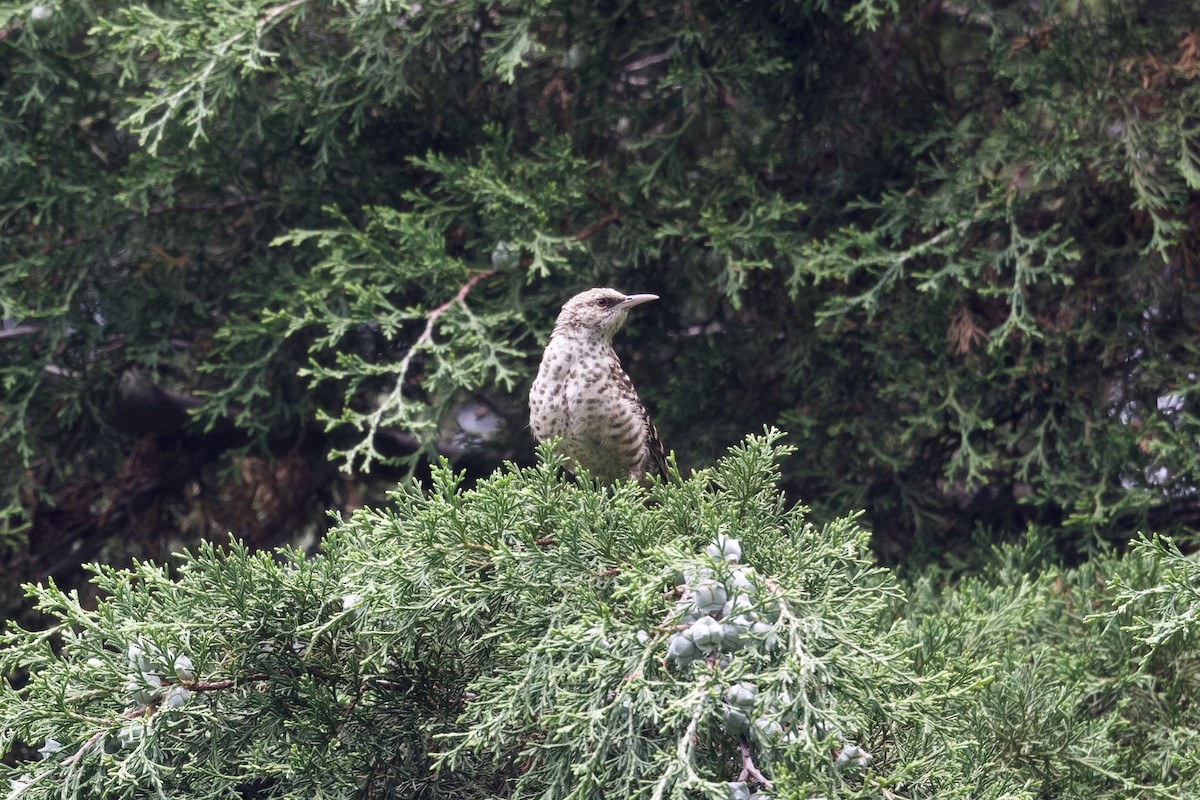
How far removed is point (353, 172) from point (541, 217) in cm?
Answer: 101

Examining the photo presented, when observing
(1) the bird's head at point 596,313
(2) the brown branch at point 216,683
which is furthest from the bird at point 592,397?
(2) the brown branch at point 216,683

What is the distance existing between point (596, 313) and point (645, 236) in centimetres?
51

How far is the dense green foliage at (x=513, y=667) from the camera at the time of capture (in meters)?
2.06

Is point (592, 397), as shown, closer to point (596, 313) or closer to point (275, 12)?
point (596, 313)

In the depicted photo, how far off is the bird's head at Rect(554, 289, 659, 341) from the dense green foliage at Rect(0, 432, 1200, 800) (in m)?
1.35

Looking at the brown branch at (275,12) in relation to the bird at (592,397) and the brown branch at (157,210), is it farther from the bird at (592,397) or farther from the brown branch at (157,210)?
the bird at (592,397)

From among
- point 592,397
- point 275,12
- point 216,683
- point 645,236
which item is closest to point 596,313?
point 592,397

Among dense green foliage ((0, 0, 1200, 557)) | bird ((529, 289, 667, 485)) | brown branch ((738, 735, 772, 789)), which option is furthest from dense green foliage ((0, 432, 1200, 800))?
dense green foliage ((0, 0, 1200, 557))

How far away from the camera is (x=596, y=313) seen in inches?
152

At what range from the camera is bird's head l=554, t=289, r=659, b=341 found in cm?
384

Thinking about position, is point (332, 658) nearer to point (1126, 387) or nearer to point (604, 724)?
point (604, 724)

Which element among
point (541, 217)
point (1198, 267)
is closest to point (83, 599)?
point (541, 217)

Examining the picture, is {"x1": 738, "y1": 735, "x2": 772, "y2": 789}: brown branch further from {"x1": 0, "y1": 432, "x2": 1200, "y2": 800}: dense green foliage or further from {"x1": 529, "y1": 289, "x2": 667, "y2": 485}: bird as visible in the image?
{"x1": 529, "y1": 289, "x2": 667, "y2": 485}: bird

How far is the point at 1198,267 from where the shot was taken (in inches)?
163
